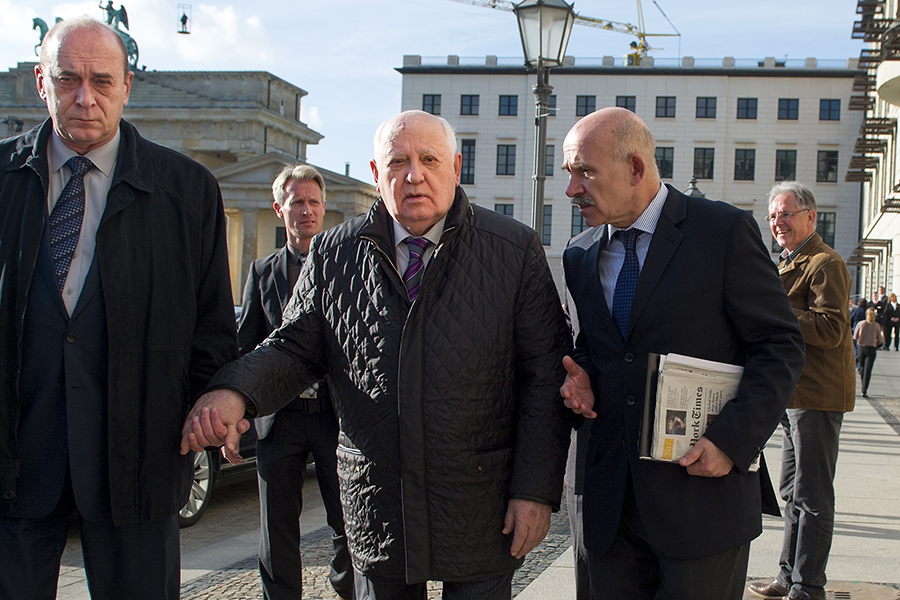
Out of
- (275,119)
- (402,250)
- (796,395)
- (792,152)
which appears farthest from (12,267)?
(792,152)

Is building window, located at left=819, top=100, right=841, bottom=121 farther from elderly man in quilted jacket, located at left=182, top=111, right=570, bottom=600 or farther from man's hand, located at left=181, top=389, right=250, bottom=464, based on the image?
man's hand, located at left=181, top=389, right=250, bottom=464

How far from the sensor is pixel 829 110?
59406 millimetres

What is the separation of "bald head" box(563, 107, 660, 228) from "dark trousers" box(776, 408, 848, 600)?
7.55ft

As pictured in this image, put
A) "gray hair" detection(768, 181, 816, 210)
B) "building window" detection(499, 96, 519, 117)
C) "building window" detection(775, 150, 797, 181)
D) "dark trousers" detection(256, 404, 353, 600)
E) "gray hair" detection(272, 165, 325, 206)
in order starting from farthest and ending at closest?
"building window" detection(499, 96, 519, 117)
"building window" detection(775, 150, 797, 181)
"gray hair" detection(272, 165, 325, 206)
"gray hair" detection(768, 181, 816, 210)
"dark trousers" detection(256, 404, 353, 600)

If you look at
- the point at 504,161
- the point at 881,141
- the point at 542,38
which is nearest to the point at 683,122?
the point at 504,161

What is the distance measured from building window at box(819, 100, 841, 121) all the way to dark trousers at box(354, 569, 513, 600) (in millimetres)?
62947

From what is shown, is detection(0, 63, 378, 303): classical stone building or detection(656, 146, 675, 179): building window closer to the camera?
detection(0, 63, 378, 303): classical stone building

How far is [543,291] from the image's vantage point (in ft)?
10.00

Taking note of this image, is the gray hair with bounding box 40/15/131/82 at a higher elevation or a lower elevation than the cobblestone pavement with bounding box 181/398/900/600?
higher

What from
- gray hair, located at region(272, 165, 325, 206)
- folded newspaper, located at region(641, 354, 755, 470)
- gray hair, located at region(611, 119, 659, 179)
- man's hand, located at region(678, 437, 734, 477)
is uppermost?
gray hair, located at region(272, 165, 325, 206)

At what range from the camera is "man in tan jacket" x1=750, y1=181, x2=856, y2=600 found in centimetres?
467

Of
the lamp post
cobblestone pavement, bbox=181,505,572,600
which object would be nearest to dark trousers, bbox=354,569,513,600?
cobblestone pavement, bbox=181,505,572,600

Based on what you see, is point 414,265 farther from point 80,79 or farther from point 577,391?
point 80,79

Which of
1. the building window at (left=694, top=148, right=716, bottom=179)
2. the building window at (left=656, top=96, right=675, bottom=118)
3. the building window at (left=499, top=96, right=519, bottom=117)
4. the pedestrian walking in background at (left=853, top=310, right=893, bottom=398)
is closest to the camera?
the pedestrian walking in background at (left=853, top=310, right=893, bottom=398)
